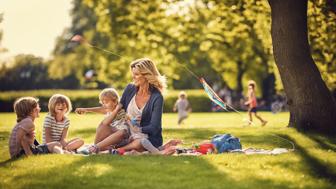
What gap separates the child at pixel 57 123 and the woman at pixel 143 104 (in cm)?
54

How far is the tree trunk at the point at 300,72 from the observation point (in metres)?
13.9

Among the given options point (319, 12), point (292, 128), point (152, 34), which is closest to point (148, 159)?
point (292, 128)

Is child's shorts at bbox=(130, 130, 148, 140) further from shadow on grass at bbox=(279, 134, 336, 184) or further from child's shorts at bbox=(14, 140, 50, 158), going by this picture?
shadow on grass at bbox=(279, 134, 336, 184)

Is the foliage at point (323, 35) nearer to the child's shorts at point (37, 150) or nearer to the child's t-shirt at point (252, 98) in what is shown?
the child's t-shirt at point (252, 98)

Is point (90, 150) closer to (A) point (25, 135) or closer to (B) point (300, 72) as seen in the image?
(A) point (25, 135)

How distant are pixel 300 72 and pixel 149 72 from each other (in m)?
4.94

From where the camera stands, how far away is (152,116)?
10227 millimetres

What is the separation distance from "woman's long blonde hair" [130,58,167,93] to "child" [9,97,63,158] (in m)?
1.89

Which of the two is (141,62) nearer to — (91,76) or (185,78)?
(185,78)

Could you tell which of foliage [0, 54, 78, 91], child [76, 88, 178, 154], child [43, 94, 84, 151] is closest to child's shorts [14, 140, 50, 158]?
child [43, 94, 84, 151]

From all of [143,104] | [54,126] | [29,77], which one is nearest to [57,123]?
[54,126]

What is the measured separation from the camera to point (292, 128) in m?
14.5

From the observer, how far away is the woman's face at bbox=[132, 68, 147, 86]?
34.0ft

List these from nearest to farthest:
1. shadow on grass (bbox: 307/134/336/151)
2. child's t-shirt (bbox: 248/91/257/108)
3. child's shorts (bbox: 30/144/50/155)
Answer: child's shorts (bbox: 30/144/50/155) < shadow on grass (bbox: 307/134/336/151) < child's t-shirt (bbox: 248/91/257/108)
